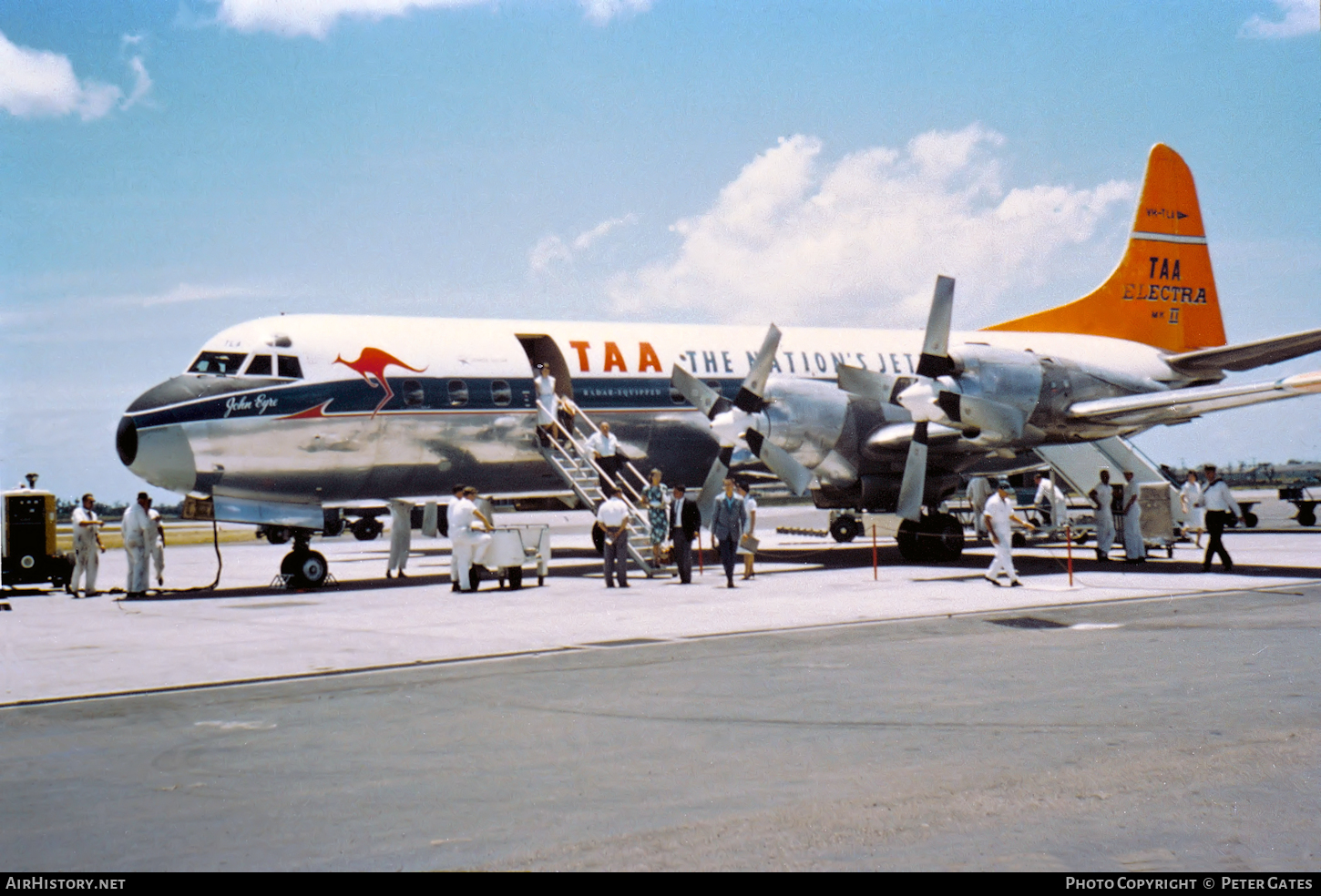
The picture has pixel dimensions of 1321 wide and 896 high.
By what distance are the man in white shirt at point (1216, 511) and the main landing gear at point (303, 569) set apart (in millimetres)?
14748

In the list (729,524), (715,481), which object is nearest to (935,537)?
(715,481)

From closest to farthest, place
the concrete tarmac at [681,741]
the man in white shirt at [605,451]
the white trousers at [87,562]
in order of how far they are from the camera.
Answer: the concrete tarmac at [681,741]
the white trousers at [87,562]
the man in white shirt at [605,451]

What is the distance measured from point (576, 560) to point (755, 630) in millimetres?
14082

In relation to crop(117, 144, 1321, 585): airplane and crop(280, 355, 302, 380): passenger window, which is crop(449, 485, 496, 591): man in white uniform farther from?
crop(280, 355, 302, 380): passenger window

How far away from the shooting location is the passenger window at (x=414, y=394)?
2030 cm

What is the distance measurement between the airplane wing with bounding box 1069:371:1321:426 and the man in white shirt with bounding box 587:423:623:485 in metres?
8.24

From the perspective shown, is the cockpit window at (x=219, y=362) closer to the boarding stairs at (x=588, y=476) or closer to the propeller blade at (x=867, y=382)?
the boarding stairs at (x=588, y=476)

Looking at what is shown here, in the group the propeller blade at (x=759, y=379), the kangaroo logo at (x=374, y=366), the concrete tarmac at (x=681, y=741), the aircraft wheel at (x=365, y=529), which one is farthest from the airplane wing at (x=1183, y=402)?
the aircraft wheel at (x=365, y=529)

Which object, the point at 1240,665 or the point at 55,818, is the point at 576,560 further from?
the point at 55,818

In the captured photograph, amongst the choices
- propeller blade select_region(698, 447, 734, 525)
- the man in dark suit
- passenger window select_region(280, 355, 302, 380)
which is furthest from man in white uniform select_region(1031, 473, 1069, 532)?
passenger window select_region(280, 355, 302, 380)

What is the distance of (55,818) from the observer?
5699 mm

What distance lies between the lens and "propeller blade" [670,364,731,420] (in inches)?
847

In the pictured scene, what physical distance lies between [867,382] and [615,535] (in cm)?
546

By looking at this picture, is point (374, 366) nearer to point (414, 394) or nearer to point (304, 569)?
point (414, 394)
